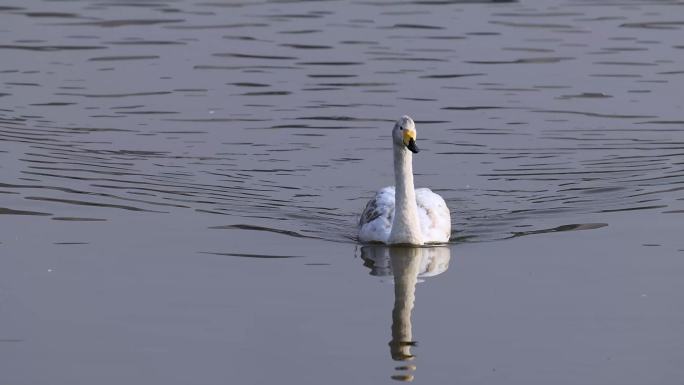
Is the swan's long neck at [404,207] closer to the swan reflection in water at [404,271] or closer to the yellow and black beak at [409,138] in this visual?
the swan reflection in water at [404,271]

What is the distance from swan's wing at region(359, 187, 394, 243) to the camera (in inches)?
603

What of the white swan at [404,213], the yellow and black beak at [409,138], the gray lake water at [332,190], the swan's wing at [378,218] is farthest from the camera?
A: the swan's wing at [378,218]

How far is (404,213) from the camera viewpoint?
1511 centimetres

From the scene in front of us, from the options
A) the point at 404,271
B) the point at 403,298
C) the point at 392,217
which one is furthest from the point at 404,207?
the point at 403,298

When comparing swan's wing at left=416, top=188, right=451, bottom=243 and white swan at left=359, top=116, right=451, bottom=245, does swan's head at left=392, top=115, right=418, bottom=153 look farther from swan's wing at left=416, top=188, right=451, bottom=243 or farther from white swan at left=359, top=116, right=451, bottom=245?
swan's wing at left=416, top=188, right=451, bottom=243

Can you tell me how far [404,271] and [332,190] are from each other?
3.81 m

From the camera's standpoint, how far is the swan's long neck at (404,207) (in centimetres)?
1506

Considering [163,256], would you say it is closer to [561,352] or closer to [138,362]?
[138,362]

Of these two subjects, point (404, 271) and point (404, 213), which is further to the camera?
point (404, 213)

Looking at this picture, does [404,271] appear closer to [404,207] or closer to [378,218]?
[404,207]

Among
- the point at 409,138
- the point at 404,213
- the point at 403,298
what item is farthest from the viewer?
the point at 404,213

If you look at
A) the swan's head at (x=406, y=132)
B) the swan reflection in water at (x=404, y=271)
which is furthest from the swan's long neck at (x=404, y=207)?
the swan's head at (x=406, y=132)

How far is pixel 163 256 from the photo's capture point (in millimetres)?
13953

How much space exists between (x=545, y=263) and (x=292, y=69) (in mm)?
11537
